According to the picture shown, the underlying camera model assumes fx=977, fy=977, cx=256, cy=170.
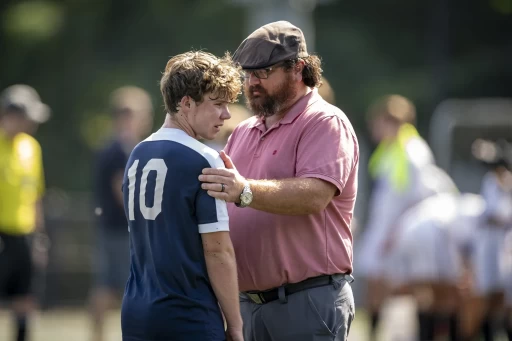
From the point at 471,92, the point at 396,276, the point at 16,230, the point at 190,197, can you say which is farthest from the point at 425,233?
the point at 471,92

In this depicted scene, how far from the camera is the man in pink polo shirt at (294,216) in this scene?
4.71m

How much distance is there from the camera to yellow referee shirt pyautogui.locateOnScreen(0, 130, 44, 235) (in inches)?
384

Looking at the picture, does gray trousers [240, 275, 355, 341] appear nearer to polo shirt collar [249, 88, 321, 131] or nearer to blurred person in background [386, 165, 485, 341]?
polo shirt collar [249, 88, 321, 131]

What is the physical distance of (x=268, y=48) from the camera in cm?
477

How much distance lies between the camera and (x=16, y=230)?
31.9 ft

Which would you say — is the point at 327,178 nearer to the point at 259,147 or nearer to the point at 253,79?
the point at 259,147

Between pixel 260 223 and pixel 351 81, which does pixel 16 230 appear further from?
pixel 351 81

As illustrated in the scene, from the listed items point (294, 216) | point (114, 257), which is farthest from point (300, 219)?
point (114, 257)

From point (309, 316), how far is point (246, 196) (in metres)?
0.75

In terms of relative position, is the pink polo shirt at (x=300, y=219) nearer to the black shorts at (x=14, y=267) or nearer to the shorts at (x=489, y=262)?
the black shorts at (x=14, y=267)

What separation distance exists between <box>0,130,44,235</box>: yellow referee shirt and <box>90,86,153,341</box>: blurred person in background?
2.39 ft

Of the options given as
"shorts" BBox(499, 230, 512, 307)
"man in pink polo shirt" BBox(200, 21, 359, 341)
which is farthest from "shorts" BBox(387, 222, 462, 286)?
"man in pink polo shirt" BBox(200, 21, 359, 341)

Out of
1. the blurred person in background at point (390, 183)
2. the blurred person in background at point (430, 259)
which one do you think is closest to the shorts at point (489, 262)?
the blurred person in background at point (430, 259)

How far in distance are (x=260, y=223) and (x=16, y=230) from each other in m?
5.51
